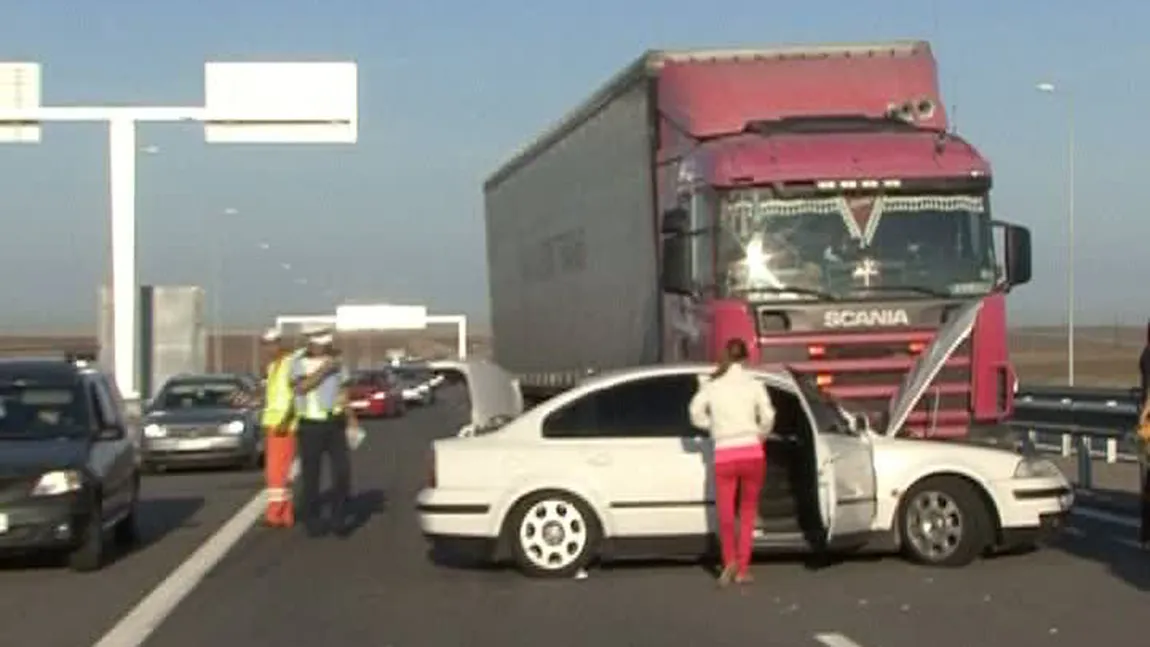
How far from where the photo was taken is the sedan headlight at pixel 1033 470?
605 inches

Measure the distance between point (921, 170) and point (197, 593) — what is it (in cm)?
679

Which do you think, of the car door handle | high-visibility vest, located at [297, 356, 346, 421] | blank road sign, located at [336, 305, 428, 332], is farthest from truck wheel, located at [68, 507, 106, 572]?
blank road sign, located at [336, 305, 428, 332]

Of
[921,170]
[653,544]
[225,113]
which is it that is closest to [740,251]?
[921,170]

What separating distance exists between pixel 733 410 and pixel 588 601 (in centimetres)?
165

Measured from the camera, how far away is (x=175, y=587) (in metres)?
15.2

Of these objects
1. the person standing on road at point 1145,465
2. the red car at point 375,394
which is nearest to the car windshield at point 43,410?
the person standing on road at point 1145,465

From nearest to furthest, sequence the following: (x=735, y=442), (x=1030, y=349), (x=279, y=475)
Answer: (x=735, y=442) < (x=279, y=475) < (x=1030, y=349)

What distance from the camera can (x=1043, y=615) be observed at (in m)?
12.8

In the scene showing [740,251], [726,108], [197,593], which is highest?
[726,108]

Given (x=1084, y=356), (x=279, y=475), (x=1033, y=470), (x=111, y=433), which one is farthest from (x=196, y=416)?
(x=1084, y=356)

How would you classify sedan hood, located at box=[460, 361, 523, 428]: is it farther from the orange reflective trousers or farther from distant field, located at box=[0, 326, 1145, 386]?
distant field, located at box=[0, 326, 1145, 386]

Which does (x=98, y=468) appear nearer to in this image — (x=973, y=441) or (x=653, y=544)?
(x=653, y=544)

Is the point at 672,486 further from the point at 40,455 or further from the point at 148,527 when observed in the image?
the point at 148,527

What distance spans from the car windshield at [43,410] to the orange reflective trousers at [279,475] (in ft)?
8.18
